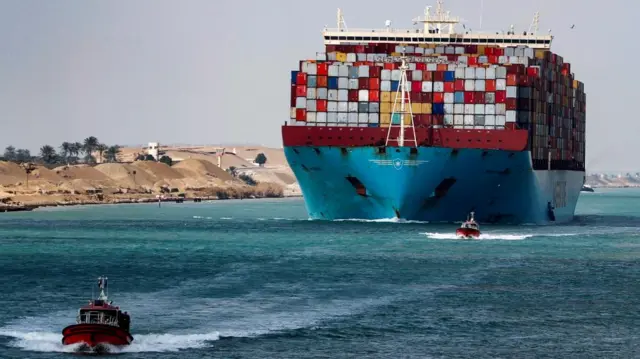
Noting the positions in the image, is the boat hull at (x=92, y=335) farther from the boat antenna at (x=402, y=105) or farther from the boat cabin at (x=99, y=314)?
the boat antenna at (x=402, y=105)

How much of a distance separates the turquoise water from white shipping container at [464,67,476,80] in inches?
572

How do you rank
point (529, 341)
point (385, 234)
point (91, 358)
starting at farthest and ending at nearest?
point (385, 234) → point (529, 341) → point (91, 358)

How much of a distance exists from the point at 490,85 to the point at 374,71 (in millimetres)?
10985

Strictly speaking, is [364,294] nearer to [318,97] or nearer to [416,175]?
[416,175]

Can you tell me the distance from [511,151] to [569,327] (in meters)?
67.1

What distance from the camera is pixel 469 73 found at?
13675 cm

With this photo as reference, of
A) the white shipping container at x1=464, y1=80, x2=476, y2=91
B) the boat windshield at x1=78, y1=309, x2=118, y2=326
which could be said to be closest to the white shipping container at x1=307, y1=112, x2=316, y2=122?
the white shipping container at x1=464, y1=80, x2=476, y2=91

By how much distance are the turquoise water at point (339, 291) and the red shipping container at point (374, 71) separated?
46.1 feet

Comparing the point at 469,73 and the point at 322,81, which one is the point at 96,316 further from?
the point at 469,73

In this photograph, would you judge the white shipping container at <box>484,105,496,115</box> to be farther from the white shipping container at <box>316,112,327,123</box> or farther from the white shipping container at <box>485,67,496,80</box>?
the white shipping container at <box>316,112,327,123</box>

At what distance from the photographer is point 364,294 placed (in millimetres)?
79312

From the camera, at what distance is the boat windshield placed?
182 feet

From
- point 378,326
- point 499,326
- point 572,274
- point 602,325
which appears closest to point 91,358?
point 378,326

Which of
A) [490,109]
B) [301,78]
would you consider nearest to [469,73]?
[490,109]
